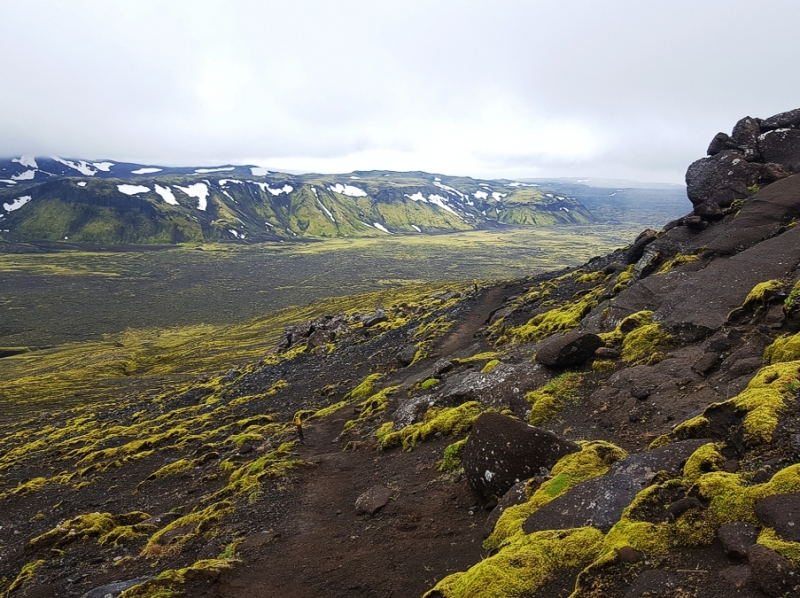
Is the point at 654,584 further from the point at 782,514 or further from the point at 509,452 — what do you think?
the point at 509,452

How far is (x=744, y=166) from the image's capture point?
33438 mm

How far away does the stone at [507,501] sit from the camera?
12.2 m

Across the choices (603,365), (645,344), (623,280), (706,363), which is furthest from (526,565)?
(623,280)

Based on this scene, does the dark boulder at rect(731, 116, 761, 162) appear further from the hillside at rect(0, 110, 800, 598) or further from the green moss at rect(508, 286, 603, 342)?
the green moss at rect(508, 286, 603, 342)

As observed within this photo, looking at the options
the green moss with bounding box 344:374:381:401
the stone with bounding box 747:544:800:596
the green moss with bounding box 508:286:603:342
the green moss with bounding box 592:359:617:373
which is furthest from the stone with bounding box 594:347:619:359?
the green moss with bounding box 344:374:381:401

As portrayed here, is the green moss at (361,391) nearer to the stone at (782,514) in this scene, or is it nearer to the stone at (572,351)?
the stone at (572,351)

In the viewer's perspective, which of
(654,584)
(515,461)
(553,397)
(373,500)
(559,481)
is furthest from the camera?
(553,397)

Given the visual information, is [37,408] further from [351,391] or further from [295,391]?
[351,391]

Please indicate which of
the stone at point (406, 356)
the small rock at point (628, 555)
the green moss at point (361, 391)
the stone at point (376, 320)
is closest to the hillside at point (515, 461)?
the small rock at point (628, 555)

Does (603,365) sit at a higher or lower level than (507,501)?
higher

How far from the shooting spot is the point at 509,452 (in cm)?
1355

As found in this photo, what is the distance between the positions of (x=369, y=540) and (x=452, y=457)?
4.71m

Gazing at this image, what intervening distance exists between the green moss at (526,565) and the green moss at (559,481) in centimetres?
100

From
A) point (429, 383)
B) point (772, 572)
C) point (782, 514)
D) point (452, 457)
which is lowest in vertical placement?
point (429, 383)
